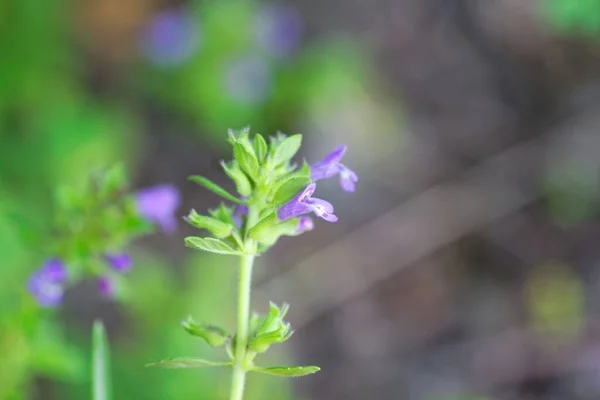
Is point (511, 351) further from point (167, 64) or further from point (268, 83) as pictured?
point (167, 64)

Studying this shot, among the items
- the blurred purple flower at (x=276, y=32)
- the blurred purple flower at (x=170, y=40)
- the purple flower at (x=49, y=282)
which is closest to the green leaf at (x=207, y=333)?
the purple flower at (x=49, y=282)

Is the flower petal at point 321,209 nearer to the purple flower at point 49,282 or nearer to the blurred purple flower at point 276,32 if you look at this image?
the purple flower at point 49,282

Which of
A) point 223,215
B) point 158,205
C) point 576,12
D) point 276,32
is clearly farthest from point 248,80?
point 223,215

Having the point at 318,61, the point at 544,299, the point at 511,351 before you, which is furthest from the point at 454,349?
the point at 318,61

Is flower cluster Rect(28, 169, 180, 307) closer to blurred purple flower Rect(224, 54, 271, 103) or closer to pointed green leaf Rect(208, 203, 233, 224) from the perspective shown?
pointed green leaf Rect(208, 203, 233, 224)

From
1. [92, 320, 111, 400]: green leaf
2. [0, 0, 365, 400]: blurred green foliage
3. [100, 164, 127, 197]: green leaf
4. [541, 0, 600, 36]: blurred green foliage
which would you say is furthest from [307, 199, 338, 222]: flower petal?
[541, 0, 600, 36]: blurred green foliage

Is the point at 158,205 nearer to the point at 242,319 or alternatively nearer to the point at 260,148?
the point at 260,148
